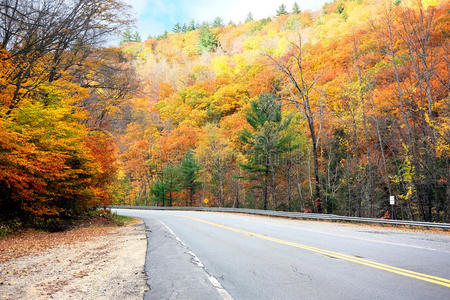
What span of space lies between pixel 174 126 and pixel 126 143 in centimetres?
914

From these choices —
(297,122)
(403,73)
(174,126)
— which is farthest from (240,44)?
(403,73)

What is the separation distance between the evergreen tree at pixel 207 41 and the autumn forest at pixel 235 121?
121 ft

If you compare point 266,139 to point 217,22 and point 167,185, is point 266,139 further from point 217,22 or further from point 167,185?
point 217,22

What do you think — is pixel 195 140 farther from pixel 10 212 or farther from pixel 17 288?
pixel 17 288

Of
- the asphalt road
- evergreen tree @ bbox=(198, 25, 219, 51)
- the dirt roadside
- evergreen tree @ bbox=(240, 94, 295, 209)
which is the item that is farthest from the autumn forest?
evergreen tree @ bbox=(198, 25, 219, 51)

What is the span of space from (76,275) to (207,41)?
371 feet

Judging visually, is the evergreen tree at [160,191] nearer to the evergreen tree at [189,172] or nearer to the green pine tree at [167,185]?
the green pine tree at [167,185]

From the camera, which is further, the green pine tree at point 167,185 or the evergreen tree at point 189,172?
the green pine tree at point 167,185

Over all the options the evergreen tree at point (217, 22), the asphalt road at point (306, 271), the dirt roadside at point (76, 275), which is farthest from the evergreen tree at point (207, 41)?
the asphalt road at point (306, 271)

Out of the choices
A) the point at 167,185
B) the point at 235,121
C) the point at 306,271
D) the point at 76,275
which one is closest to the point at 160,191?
the point at 167,185

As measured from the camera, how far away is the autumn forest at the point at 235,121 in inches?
556

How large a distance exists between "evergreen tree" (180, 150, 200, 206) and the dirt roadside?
37.6m

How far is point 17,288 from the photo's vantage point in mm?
5574

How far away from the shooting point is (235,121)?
4841 cm
